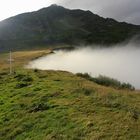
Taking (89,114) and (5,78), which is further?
(5,78)

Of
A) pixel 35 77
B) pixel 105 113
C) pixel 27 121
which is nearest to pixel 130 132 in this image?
pixel 105 113

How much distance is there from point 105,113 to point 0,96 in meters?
15.7

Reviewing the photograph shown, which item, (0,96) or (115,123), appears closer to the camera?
(115,123)

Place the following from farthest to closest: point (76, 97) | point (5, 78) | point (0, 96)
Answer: point (5, 78)
point (0, 96)
point (76, 97)

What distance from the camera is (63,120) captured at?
27859 millimetres

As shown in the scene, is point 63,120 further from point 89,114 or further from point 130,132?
point 130,132

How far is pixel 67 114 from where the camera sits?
29.1 metres

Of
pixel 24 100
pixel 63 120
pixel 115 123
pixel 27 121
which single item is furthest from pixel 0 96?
pixel 115 123

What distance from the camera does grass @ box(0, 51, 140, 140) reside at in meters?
24.8

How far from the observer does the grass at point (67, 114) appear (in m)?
24.8

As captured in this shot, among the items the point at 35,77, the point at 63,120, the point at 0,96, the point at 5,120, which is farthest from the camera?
the point at 35,77

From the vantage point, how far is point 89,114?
2842cm

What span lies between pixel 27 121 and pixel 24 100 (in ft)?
22.1

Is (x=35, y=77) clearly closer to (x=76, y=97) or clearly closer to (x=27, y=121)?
(x=76, y=97)
